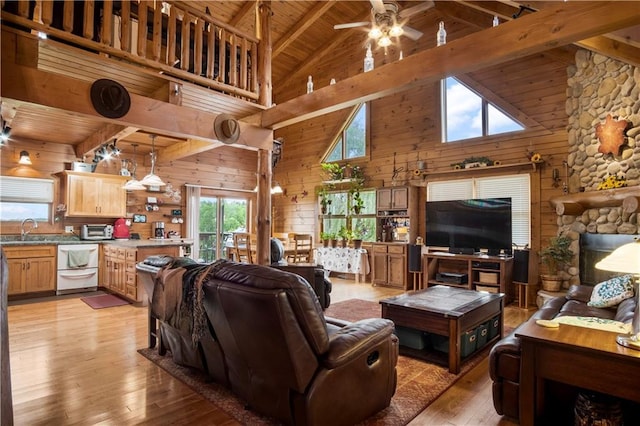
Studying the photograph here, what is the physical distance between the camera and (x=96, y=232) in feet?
21.8

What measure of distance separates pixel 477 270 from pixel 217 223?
6.27 m

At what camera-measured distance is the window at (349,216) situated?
7906 millimetres

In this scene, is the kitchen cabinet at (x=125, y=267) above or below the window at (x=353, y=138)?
below

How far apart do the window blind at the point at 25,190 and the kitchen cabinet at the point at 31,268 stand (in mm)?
1045

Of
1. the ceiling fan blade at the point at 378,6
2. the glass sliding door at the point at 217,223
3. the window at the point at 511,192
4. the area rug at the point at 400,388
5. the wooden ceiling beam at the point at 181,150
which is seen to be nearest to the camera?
the area rug at the point at 400,388

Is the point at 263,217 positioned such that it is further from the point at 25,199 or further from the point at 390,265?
the point at 25,199

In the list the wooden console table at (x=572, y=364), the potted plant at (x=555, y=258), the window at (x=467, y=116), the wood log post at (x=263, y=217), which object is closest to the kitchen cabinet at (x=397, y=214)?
the window at (x=467, y=116)

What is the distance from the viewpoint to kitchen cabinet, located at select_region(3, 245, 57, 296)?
5.57 metres

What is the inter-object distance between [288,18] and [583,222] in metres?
6.93

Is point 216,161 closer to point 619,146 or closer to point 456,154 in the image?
point 456,154

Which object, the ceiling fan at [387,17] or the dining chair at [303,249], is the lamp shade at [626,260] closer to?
the ceiling fan at [387,17]

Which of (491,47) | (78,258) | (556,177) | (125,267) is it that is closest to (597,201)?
(556,177)

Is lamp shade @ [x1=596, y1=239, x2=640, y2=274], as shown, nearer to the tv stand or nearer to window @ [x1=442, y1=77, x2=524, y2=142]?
the tv stand

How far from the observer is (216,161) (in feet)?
29.4
